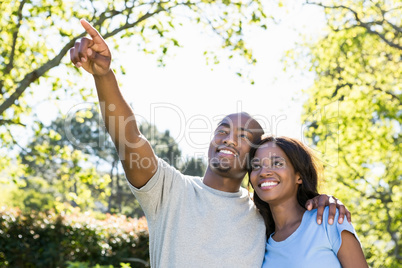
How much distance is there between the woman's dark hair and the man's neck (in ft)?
0.70

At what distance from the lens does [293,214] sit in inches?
121

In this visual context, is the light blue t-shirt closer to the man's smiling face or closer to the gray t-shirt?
the gray t-shirt

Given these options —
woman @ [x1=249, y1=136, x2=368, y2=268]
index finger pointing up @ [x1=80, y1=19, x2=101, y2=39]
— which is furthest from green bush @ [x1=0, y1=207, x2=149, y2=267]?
Result: index finger pointing up @ [x1=80, y1=19, x2=101, y2=39]

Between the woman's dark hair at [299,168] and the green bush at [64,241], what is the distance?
4970 mm

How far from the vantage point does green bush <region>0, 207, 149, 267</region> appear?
25.2ft

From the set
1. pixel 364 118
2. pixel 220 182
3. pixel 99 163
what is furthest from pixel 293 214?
pixel 99 163

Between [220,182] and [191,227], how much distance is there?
1.80 ft

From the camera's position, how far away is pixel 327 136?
10.7m

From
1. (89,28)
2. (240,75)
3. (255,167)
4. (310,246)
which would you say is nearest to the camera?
(89,28)

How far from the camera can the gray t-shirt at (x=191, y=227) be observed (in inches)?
104

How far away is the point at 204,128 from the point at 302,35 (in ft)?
19.8

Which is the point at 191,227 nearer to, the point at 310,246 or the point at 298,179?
the point at 310,246

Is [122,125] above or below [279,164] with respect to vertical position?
above

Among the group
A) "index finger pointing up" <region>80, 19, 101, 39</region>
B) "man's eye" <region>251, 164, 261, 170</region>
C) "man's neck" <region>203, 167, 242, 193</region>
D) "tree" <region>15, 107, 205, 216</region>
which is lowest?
"tree" <region>15, 107, 205, 216</region>
